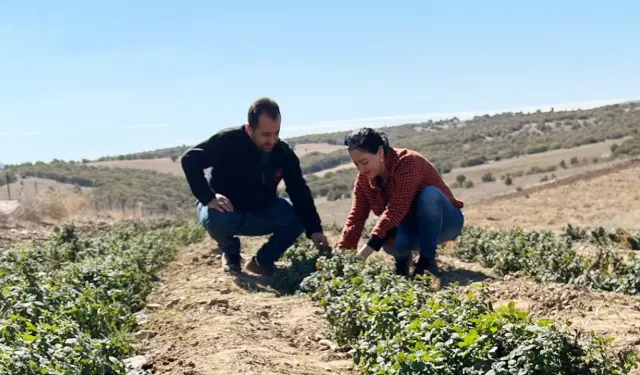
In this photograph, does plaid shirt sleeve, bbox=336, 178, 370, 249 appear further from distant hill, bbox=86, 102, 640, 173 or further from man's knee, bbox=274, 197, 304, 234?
distant hill, bbox=86, 102, 640, 173

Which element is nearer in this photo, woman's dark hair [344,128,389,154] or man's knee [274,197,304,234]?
woman's dark hair [344,128,389,154]

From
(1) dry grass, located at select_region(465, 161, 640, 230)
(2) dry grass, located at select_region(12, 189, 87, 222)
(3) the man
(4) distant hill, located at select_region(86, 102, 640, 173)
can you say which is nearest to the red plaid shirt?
(3) the man

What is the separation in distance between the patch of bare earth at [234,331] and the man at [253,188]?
44 cm

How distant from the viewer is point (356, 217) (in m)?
6.11

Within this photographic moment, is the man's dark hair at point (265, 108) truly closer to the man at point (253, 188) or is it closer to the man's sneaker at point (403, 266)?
the man at point (253, 188)

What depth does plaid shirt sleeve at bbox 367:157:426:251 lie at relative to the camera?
5758 mm

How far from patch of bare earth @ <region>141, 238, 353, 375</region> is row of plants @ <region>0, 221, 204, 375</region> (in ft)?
0.68

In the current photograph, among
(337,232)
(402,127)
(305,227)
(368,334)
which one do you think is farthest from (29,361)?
(402,127)

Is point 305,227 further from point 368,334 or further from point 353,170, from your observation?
point 353,170

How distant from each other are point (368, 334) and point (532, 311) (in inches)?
52.1

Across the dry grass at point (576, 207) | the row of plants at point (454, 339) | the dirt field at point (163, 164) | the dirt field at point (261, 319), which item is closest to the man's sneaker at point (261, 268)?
the dirt field at point (261, 319)

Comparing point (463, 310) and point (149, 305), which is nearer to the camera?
point (463, 310)

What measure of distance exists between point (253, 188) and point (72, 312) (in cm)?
242

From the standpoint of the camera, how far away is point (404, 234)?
6039 mm
